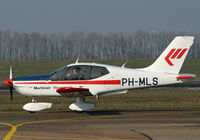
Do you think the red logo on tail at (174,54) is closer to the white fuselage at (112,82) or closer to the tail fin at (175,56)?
the tail fin at (175,56)

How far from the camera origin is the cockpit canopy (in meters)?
18.8

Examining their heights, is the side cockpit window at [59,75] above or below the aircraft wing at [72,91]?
above

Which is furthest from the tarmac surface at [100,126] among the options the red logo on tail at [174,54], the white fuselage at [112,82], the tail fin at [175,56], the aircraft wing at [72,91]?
the red logo on tail at [174,54]

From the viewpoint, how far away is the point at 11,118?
Answer: 17.3 meters

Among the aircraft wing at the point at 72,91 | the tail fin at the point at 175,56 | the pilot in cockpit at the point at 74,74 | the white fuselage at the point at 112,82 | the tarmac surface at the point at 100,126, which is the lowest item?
the tarmac surface at the point at 100,126

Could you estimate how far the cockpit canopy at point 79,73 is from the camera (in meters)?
18.8

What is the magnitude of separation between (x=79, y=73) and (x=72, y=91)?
101cm

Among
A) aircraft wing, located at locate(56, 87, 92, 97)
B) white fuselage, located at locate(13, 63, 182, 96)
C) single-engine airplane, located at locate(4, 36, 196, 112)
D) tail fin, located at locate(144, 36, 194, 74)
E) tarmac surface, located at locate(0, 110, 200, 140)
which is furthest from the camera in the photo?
tail fin, located at locate(144, 36, 194, 74)

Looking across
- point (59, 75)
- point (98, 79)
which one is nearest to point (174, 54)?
point (98, 79)

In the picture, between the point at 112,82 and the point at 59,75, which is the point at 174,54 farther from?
the point at 59,75

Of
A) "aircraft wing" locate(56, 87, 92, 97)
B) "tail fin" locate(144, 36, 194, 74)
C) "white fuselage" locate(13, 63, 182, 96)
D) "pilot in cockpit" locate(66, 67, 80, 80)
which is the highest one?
"tail fin" locate(144, 36, 194, 74)

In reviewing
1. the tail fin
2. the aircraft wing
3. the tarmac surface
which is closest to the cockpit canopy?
the aircraft wing

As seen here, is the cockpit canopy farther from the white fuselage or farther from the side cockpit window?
the white fuselage

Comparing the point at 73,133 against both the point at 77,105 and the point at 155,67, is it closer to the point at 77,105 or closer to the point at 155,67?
the point at 77,105
